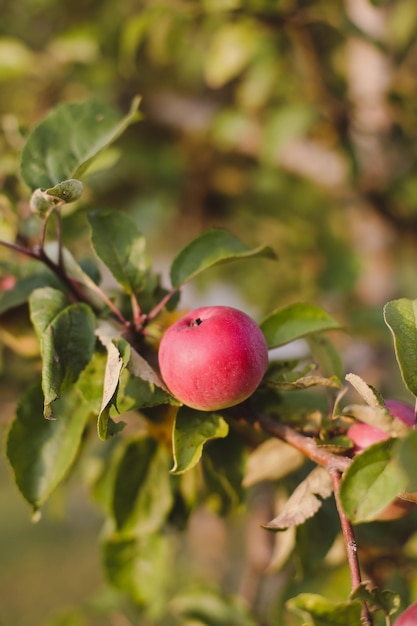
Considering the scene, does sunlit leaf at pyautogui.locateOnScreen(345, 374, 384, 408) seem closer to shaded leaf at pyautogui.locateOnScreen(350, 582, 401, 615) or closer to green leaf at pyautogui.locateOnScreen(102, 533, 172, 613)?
shaded leaf at pyautogui.locateOnScreen(350, 582, 401, 615)

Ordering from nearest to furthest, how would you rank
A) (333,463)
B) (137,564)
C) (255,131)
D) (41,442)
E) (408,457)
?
(408,457)
(333,463)
(41,442)
(137,564)
(255,131)

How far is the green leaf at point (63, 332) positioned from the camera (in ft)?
1.56

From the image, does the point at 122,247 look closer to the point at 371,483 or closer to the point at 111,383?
the point at 111,383

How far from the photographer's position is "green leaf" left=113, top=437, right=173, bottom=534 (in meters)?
0.64

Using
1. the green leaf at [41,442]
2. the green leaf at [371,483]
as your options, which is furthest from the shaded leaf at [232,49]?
the green leaf at [371,483]

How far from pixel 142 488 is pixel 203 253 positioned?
241 millimetres

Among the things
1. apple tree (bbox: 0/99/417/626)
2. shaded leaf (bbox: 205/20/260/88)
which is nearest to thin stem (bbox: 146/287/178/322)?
apple tree (bbox: 0/99/417/626)

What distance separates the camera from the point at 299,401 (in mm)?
626

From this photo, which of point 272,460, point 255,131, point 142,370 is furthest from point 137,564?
point 255,131

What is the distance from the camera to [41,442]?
0.56 m

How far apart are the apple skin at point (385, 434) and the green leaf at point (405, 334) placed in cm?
4

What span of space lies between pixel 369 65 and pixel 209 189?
548 millimetres

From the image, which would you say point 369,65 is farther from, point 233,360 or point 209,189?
point 233,360

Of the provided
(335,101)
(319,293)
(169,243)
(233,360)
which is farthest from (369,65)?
(233,360)
